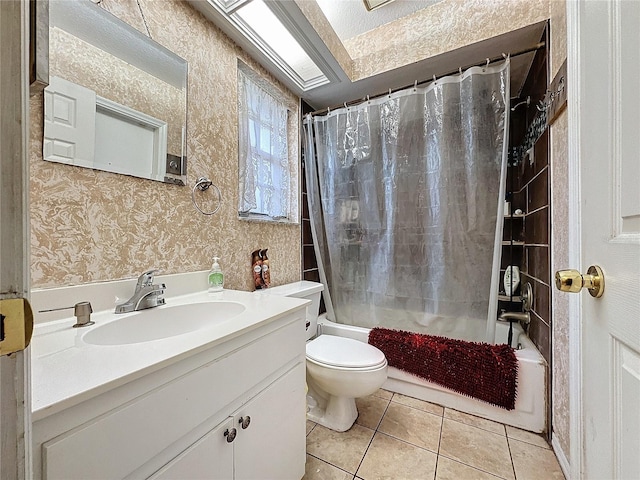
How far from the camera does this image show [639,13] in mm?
378

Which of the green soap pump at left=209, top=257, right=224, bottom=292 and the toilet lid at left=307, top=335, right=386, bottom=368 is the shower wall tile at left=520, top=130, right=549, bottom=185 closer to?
the toilet lid at left=307, top=335, right=386, bottom=368

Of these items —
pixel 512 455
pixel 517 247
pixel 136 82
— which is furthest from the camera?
pixel 517 247

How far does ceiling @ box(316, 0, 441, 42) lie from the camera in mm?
1559

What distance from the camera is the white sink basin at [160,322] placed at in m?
0.80

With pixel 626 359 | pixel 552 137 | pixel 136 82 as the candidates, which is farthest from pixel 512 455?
pixel 136 82

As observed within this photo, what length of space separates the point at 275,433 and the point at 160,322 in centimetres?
57

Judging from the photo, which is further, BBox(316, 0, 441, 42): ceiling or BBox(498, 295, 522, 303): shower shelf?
BBox(498, 295, 522, 303): shower shelf

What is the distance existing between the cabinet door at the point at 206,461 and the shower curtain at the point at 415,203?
4.44ft

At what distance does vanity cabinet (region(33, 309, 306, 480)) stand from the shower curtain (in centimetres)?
101

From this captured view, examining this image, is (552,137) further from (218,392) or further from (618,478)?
(218,392)

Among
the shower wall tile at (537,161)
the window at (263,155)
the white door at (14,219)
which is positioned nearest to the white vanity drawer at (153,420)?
the white door at (14,219)

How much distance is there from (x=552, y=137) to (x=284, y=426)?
1739 mm

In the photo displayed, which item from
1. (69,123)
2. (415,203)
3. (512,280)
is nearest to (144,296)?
(69,123)

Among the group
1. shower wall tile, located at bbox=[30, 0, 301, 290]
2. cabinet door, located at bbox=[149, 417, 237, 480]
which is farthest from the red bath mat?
cabinet door, located at bbox=[149, 417, 237, 480]
